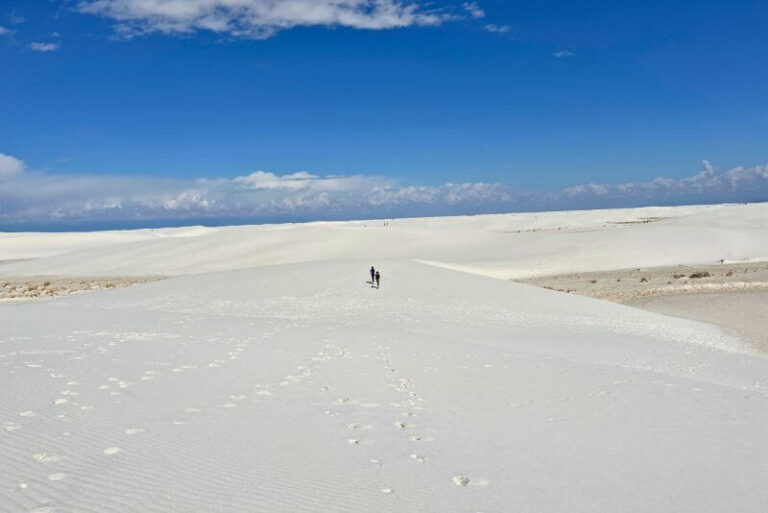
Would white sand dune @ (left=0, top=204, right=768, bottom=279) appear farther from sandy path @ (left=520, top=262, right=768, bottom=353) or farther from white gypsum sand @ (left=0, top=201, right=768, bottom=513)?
white gypsum sand @ (left=0, top=201, right=768, bottom=513)

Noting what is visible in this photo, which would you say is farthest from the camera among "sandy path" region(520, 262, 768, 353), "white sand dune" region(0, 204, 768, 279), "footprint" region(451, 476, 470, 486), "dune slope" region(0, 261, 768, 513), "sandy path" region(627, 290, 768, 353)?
"white sand dune" region(0, 204, 768, 279)

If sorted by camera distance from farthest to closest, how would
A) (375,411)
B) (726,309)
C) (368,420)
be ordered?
(726,309), (375,411), (368,420)

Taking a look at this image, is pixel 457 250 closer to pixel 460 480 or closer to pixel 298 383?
pixel 298 383

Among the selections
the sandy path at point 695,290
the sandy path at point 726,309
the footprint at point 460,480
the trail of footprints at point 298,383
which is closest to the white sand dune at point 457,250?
the sandy path at point 695,290

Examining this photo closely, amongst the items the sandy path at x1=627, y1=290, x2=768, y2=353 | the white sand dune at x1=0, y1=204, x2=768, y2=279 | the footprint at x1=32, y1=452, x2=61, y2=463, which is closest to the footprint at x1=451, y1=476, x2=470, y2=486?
the footprint at x1=32, y1=452, x2=61, y2=463

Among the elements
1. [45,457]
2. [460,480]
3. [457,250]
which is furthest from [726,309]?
[457,250]

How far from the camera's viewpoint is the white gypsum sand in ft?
16.6

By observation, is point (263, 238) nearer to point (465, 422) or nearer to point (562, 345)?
point (562, 345)

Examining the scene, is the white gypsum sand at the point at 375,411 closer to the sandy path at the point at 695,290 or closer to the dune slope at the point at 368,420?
the dune slope at the point at 368,420

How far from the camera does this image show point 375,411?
308 inches

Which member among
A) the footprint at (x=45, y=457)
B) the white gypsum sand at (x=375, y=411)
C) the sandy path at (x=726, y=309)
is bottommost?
the sandy path at (x=726, y=309)

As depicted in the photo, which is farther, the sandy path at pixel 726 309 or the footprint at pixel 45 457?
the sandy path at pixel 726 309

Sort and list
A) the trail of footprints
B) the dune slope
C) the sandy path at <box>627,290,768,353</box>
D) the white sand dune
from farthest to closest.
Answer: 1. the white sand dune
2. the sandy path at <box>627,290,768,353</box>
3. the trail of footprints
4. the dune slope

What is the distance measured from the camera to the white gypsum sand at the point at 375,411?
200 inches
